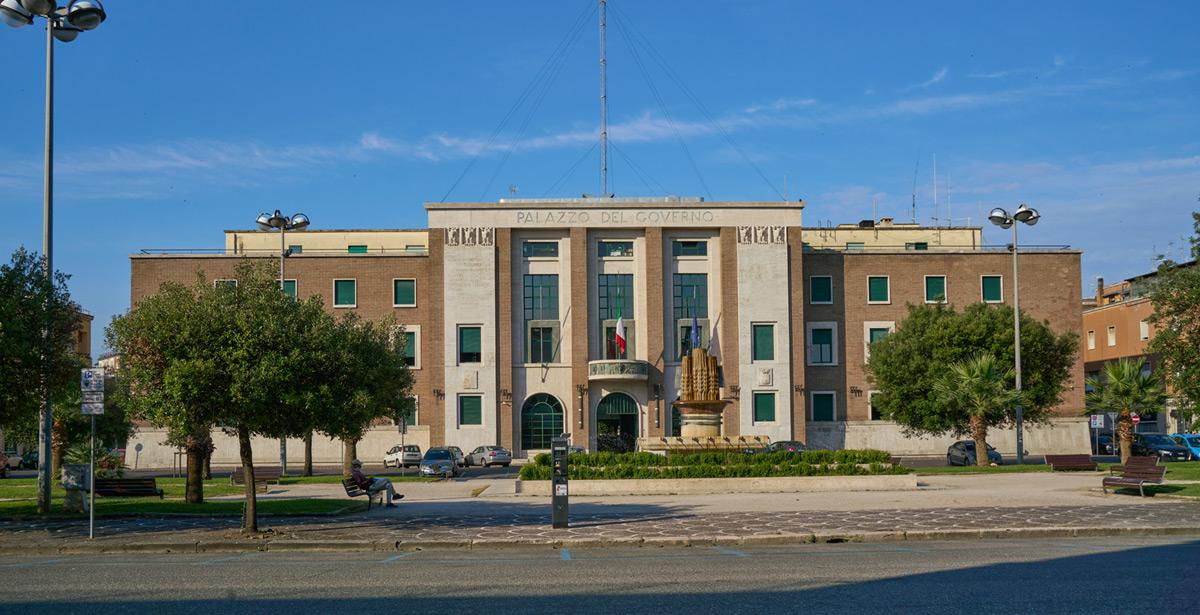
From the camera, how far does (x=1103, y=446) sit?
62250 mm

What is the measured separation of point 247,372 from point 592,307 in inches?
1663

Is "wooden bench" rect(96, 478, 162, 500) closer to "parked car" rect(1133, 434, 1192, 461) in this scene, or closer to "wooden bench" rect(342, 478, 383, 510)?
"wooden bench" rect(342, 478, 383, 510)

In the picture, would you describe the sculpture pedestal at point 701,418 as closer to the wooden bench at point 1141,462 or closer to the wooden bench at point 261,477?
the wooden bench at point 1141,462

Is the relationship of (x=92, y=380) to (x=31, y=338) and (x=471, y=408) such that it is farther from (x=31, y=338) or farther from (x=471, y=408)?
(x=471, y=408)

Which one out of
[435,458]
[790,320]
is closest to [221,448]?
[435,458]

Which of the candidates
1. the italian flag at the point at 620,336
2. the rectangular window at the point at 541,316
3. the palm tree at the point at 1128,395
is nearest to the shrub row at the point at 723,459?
the palm tree at the point at 1128,395

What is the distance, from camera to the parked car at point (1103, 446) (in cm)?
6005

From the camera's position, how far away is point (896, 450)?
61.2m

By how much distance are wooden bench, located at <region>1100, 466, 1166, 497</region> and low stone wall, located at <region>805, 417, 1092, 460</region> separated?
112ft

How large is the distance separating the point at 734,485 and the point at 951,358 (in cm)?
2391

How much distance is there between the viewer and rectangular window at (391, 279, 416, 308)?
6141cm

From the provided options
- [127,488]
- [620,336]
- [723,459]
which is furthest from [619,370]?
[127,488]

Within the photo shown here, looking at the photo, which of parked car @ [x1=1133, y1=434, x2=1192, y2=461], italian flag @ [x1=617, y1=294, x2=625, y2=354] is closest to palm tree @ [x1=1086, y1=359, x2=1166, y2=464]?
parked car @ [x1=1133, y1=434, x2=1192, y2=461]

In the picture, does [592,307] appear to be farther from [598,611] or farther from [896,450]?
[598,611]
